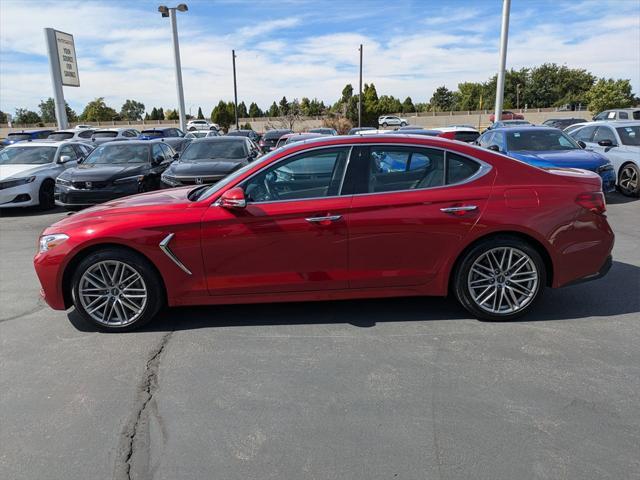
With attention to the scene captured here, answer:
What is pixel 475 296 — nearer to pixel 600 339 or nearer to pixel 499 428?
pixel 600 339

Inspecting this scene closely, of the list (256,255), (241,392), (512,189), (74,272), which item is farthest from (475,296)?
(74,272)

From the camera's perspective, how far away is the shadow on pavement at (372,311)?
15.0ft

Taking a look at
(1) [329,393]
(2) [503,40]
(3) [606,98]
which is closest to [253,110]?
(3) [606,98]

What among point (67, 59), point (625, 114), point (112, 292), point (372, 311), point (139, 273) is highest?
point (67, 59)

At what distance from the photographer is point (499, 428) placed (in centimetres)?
294

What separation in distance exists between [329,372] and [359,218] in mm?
1301

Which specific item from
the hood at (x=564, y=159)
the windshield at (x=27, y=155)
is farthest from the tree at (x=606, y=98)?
the windshield at (x=27, y=155)

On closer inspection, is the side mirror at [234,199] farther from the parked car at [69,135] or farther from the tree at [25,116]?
the tree at [25,116]

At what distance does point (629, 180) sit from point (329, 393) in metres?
10.6

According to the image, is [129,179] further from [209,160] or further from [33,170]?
[33,170]

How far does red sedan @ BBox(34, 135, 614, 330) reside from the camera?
4.25 m

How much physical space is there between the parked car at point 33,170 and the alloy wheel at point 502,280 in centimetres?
1032

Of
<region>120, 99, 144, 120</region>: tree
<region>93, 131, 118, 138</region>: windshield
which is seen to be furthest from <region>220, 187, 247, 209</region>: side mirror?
<region>120, 99, 144, 120</region>: tree

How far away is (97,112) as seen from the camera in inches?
3236
